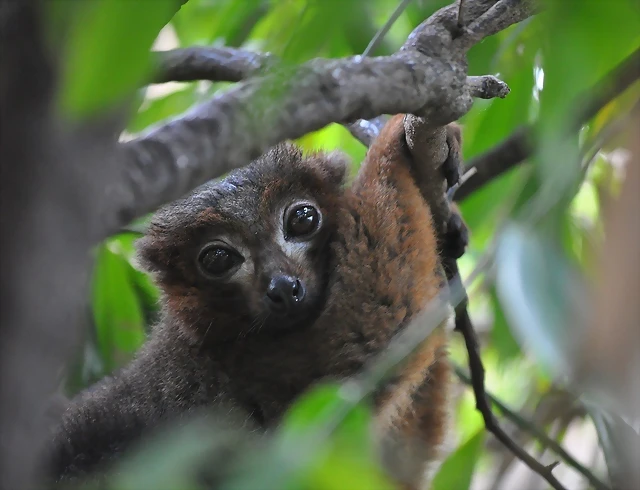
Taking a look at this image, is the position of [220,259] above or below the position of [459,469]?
above

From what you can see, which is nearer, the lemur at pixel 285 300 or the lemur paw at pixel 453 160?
the lemur paw at pixel 453 160

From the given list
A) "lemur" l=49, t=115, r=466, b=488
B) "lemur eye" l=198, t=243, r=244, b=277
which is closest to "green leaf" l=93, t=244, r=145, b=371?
"lemur" l=49, t=115, r=466, b=488

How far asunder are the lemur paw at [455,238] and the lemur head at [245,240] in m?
0.34

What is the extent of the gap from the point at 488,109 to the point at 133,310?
1.37 meters

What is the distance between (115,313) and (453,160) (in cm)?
131

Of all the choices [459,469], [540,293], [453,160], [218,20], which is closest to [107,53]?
[540,293]

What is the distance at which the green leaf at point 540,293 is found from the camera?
725 mm

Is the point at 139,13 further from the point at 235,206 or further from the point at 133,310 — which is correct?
the point at 133,310

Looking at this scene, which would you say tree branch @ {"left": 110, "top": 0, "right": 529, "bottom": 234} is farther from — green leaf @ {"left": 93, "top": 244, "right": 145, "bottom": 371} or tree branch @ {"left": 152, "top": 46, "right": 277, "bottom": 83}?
green leaf @ {"left": 93, "top": 244, "right": 145, "bottom": 371}

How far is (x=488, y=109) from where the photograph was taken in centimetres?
229

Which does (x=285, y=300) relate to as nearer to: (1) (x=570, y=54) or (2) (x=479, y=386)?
(2) (x=479, y=386)

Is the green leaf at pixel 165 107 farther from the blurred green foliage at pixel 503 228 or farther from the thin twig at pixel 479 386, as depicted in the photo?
the blurred green foliage at pixel 503 228

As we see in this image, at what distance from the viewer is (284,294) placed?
2.04m

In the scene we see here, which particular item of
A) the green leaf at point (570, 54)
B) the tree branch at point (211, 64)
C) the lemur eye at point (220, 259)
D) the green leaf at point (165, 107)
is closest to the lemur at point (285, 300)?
the lemur eye at point (220, 259)
